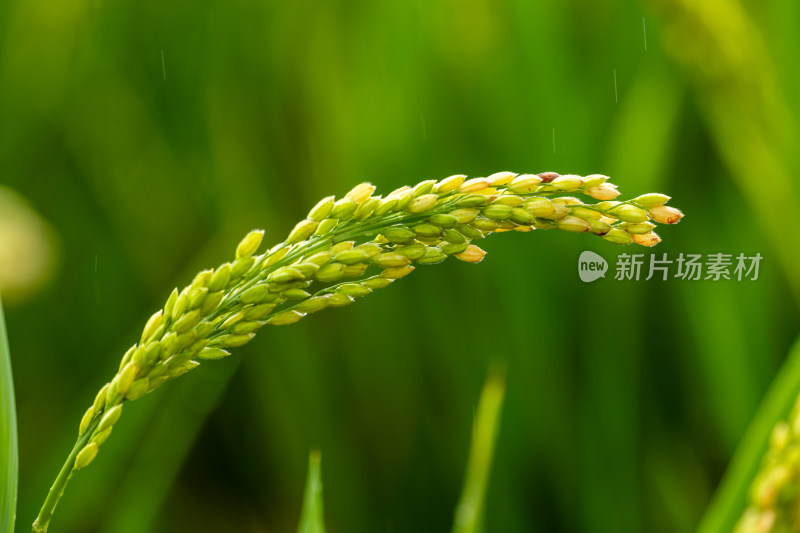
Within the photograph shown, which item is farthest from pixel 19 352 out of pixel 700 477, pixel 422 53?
pixel 700 477

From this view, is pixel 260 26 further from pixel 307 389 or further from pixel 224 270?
pixel 224 270

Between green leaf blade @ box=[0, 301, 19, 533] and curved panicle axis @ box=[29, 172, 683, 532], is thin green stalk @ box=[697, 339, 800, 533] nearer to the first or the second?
curved panicle axis @ box=[29, 172, 683, 532]

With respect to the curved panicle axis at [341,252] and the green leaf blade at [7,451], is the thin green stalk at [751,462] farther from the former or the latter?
the green leaf blade at [7,451]

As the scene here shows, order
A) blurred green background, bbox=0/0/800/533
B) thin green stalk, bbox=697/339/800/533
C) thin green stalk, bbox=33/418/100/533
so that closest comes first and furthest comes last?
thin green stalk, bbox=33/418/100/533 → thin green stalk, bbox=697/339/800/533 → blurred green background, bbox=0/0/800/533

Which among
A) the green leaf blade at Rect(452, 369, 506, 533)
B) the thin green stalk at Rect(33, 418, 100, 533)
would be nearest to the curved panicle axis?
the thin green stalk at Rect(33, 418, 100, 533)

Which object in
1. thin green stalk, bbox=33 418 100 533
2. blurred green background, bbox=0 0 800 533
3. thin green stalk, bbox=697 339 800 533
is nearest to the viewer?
thin green stalk, bbox=33 418 100 533

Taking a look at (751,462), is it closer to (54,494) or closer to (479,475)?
(479,475)
